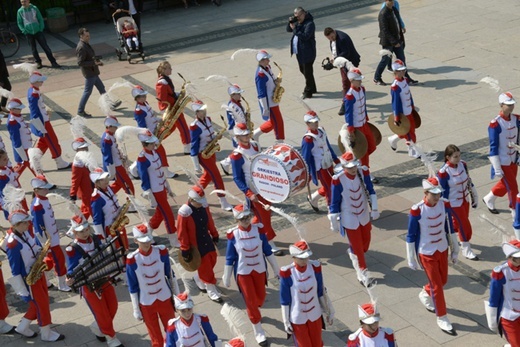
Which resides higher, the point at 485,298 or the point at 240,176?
the point at 240,176

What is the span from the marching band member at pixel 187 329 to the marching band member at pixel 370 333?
4.80ft

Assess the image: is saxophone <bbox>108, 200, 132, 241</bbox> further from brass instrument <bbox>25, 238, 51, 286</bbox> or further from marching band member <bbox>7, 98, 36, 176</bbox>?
marching band member <bbox>7, 98, 36, 176</bbox>

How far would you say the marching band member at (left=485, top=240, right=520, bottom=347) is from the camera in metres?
9.33

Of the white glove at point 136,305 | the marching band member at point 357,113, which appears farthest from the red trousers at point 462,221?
the white glove at point 136,305

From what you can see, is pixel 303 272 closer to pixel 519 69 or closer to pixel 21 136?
pixel 21 136

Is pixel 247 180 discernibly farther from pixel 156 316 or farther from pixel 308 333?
pixel 308 333

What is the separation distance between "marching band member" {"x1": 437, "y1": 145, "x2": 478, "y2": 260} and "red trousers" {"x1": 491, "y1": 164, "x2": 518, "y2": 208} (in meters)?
1.32

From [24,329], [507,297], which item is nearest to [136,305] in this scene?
[24,329]

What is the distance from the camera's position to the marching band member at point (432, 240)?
10.5m

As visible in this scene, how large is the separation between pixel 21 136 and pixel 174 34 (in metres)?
10.2

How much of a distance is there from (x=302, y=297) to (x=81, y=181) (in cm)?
519

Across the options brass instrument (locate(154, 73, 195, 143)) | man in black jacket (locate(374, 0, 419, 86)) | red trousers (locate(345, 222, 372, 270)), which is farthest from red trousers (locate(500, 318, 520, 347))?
man in black jacket (locate(374, 0, 419, 86))

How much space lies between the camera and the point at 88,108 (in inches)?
766

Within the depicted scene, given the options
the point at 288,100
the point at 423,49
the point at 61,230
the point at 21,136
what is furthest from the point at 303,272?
the point at 423,49
